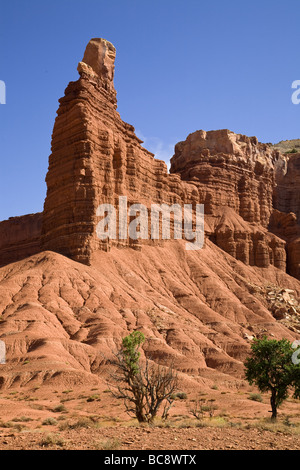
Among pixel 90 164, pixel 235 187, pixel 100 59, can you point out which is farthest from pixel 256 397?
pixel 235 187

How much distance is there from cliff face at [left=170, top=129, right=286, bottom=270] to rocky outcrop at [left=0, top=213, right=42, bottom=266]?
119 ft

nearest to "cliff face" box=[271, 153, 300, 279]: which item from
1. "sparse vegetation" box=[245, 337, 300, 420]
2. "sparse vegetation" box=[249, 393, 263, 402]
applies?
"sparse vegetation" box=[249, 393, 263, 402]

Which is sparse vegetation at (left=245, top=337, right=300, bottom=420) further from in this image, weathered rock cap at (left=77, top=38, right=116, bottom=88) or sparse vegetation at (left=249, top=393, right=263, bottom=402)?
weathered rock cap at (left=77, top=38, right=116, bottom=88)

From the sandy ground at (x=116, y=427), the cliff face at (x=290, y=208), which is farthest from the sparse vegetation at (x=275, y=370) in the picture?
the cliff face at (x=290, y=208)

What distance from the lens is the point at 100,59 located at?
76.0 m

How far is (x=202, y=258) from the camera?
78.7 metres

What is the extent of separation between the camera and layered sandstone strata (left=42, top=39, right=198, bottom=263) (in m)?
63.1

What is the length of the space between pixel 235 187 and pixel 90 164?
130 feet

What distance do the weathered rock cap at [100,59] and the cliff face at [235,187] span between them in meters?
26.3

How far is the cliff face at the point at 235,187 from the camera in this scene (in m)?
87.8

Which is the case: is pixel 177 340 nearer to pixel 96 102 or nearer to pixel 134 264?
pixel 134 264

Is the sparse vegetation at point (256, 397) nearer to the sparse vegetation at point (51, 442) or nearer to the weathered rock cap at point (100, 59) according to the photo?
the sparse vegetation at point (51, 442)

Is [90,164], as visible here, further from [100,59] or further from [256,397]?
[256,397]

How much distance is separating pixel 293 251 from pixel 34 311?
59.6 metres
